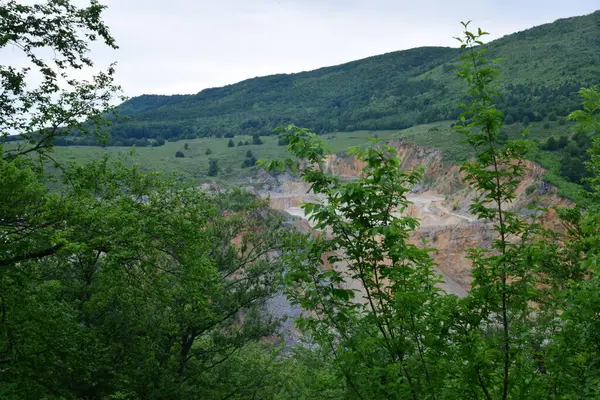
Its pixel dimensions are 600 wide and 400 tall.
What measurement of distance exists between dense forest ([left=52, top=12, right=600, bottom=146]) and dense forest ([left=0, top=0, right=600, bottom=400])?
34439mm

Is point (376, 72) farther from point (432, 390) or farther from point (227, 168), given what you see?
point (432, 390)

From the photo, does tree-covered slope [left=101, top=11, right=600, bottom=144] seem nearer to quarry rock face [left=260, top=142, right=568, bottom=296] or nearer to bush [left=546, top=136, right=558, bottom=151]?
bush [left=546, top=136, right=558, bottom=151]

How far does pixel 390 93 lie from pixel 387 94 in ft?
3.69

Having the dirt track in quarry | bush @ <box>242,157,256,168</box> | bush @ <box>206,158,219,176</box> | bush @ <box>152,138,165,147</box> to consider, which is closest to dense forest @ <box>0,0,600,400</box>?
the dirt track in quarry

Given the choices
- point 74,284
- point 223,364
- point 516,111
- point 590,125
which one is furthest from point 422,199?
point 590,125

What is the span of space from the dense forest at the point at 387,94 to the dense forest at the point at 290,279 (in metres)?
34.4

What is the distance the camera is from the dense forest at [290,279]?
4672 mm

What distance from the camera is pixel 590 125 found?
5.84 meters

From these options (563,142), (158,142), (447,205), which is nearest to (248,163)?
(158,142)

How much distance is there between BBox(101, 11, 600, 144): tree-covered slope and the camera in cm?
7712

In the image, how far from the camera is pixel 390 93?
137 meters

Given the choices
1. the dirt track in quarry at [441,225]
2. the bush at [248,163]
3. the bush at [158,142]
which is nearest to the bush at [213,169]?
the bush at [248,163]

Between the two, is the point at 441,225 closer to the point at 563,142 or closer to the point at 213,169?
the point at 563,142

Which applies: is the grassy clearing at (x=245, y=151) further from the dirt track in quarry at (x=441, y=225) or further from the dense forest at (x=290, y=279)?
the dense forest at (x=290, y=279)
